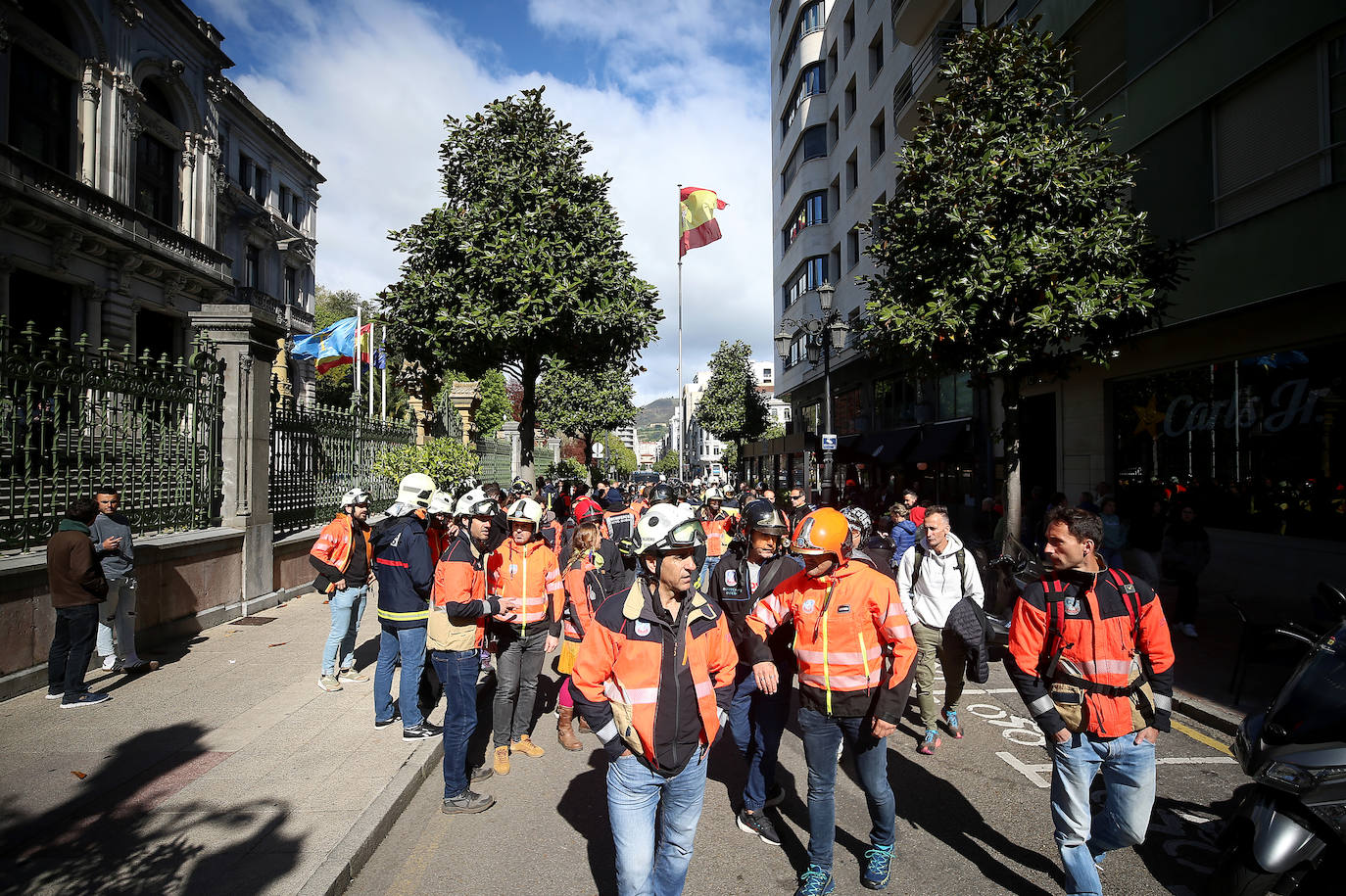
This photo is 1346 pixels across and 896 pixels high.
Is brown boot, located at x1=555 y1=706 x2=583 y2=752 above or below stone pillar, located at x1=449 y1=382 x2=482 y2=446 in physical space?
below

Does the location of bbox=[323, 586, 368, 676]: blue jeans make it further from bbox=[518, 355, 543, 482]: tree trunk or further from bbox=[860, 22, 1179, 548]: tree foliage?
bbox=[860, 22, 1179, 548]: tree foliage

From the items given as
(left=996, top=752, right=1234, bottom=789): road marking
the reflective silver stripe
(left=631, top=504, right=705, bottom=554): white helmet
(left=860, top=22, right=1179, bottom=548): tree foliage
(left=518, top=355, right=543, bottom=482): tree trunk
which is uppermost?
(left=860, top=22, right=1179, bottom=548): tree foliage

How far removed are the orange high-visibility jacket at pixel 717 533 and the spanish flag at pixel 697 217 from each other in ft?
54.2

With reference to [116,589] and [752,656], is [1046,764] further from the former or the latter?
[116,589]

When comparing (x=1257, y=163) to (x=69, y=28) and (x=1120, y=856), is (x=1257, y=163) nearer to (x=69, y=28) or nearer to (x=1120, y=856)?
(x=1120, y=856)

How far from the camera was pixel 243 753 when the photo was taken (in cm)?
525

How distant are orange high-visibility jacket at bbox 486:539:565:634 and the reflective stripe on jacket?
3.20 metres

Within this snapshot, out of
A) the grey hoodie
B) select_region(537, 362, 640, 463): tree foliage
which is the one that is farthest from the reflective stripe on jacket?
select_region(537, 362, 640, 463): tree foliage

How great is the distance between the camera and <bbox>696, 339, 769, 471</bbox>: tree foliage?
42094 millimetres

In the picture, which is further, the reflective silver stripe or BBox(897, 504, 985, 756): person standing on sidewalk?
BBox(897, 504, 985, 756): person standing on sidewalk

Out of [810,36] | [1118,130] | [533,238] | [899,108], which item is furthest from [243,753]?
[810,36]

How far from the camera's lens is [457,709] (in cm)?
459

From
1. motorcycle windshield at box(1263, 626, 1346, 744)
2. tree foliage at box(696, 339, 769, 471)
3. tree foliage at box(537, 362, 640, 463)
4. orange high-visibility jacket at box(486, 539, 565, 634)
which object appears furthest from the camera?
tree foliage at box(696, 339, 769, 471)

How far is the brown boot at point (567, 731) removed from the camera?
5805 mm
